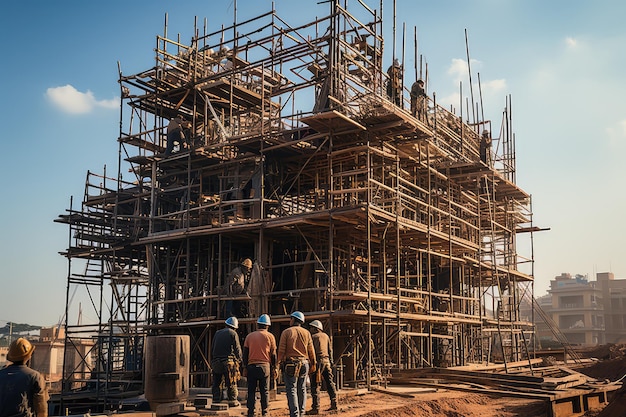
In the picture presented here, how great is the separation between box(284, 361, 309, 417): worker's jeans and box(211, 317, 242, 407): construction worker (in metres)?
1.58

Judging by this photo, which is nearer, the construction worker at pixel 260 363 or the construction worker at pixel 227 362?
the construction worker at pixel 260 363

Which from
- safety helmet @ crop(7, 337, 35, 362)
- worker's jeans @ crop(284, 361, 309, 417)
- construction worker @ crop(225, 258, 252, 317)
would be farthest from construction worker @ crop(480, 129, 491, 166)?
safety helmet @ crop(7, 337, 35, 362)

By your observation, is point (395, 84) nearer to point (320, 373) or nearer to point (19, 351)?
point (320, 373)

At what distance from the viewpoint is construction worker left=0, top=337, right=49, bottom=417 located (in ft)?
24.4

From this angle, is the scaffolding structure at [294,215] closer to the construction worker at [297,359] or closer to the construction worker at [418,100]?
the construction worker at [418,100]

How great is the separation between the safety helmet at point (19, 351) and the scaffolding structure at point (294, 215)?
14679 millimetres

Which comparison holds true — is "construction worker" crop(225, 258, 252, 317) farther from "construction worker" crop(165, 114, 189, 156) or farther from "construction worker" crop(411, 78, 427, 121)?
"construction worker" crop(411, 78, 427, 121)

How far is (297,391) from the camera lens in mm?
13086

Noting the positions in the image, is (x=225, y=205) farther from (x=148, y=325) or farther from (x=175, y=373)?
(x=175, y=373)

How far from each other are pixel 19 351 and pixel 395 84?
21.8 meters

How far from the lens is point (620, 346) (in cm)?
5097

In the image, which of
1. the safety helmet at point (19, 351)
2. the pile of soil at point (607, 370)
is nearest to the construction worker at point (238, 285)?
the pile of soil at point (607, 370)

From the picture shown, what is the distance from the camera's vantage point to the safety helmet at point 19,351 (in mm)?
7629

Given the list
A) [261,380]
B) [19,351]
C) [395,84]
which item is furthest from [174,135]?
[19,351]
